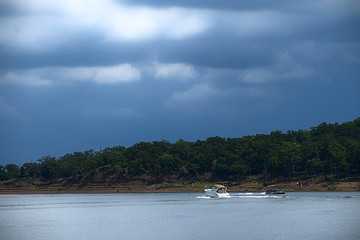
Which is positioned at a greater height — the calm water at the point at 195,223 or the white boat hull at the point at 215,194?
the white boat hull at the point at 215,194

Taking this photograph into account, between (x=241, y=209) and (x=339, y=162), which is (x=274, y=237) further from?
(x=339, y=162)

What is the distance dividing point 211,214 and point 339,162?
10574 centimetres

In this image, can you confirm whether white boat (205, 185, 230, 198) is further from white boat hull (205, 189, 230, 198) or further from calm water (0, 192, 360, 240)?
calm water (0, 192, 360, 240)

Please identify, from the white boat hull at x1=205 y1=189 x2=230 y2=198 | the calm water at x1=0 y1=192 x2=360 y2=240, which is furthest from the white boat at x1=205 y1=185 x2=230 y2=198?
the calm water at x1=0 y1=192 x2=360 y2=240

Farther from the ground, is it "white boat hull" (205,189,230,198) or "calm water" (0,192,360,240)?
"white boat hull" (205,189,230,198)

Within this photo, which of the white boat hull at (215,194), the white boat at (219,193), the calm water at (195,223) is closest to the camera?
the calm water at (195,223)

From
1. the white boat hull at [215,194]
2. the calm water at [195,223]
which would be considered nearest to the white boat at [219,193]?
the white boat hull at [215,194]

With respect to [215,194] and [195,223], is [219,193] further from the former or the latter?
[195,223]

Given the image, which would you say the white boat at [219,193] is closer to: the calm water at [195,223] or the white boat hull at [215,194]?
the white boat hull at [215,194]

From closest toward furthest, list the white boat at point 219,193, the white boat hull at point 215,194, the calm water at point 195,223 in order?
the calm water at point 195,223, the white boat hull at point 215,194, the white boat at point 219,193

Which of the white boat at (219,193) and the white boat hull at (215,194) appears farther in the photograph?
the white boat at (219,193)

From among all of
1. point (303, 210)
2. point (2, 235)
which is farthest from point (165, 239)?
point (303, 210)

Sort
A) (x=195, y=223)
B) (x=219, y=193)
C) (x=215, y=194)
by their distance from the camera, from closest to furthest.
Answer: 1. (x=195, y=223)
2. (x=219, y=193)
3. (x=215, y=194)

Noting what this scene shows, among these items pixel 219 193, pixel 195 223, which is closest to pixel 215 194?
pixel 219 193
